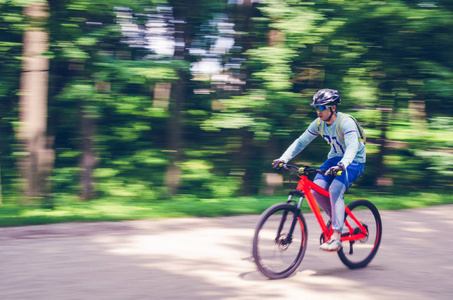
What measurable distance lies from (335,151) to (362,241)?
3.72ft

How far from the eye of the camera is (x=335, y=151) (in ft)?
18.0

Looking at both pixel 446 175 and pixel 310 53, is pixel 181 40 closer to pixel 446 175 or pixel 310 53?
pixel 310 53

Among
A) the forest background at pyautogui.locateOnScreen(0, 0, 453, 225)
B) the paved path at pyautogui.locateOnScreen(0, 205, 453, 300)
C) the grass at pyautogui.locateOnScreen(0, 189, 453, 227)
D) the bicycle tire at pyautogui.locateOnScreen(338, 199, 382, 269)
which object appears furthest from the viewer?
the forest background at pyautogui.locateOnScreen(0, 0, 453, 225)

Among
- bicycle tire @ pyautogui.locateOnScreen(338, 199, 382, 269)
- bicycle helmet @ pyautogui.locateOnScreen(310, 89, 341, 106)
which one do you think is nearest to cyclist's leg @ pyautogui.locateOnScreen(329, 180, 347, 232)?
bicycle tire @ pyautogui.locateOnScreen(338, 199, 382, 269)

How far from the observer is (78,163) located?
1284cm

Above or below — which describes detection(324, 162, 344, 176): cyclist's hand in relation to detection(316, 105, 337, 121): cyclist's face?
below

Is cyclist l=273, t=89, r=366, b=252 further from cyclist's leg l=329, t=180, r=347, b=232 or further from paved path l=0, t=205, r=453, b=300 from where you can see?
paved path l=0, t=205, r=453, b=300

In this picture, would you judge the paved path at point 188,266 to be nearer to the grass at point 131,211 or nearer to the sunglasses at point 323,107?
the grass at point 131,211

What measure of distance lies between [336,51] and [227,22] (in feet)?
9.16

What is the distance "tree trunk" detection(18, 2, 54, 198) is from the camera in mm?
9977

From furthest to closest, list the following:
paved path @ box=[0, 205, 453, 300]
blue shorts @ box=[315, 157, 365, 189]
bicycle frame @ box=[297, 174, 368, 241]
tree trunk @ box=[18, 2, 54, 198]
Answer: tree trunk @ box=[18, 2, 54, 198]
blue shorts @ box=[315, 157, 365, 189]
bicycle frame @ box=[297, 174, 368, 241]
paved path @ box=[0, 205, 453, 300]

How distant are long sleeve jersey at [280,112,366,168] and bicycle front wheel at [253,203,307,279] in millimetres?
617

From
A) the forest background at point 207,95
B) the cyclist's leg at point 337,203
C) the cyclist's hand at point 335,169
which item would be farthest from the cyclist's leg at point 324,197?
the forest background at point 207,95

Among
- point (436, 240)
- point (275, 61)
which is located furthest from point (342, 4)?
point (436, 240)
